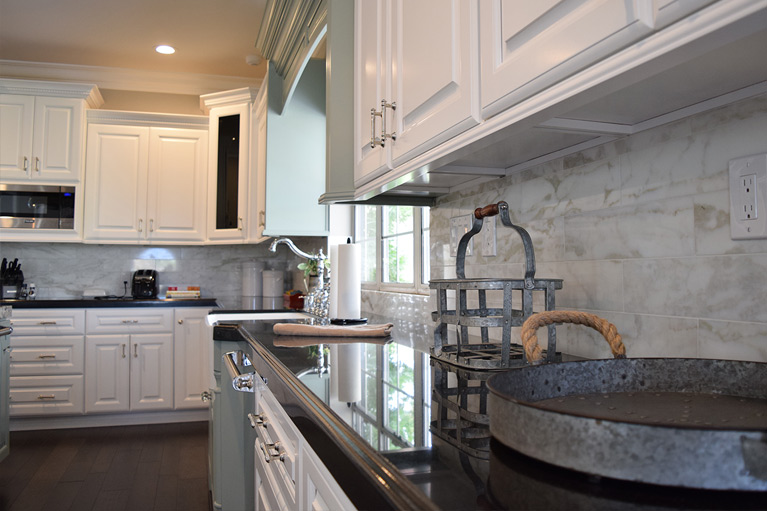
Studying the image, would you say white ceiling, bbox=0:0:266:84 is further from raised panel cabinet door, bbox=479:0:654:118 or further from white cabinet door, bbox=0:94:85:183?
raised panel cabinet door, bbox=479:0:654:118

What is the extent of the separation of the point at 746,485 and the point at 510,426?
0.64ft

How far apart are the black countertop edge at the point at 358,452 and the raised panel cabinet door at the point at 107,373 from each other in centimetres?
339

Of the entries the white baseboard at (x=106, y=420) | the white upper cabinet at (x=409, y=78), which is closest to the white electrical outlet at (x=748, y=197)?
the white upper cabinet at (x=409, y=78)

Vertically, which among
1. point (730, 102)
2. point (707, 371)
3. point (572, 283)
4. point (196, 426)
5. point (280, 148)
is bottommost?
point (196, 426)

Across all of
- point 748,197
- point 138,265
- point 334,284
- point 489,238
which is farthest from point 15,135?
point 748,197

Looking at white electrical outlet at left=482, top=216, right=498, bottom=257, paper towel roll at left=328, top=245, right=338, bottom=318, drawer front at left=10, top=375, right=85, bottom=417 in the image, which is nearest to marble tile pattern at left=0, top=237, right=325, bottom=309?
drawer front at left=10, top=375, right=85, bottom=417

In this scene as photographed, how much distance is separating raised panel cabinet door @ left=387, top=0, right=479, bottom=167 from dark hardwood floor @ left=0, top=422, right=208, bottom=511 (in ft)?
7.15

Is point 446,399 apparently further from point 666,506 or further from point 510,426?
point 666,506

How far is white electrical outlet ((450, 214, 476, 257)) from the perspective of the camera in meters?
1.85

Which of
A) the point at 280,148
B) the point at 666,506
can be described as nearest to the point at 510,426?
the point at 666,506

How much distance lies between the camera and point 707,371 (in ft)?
2.44

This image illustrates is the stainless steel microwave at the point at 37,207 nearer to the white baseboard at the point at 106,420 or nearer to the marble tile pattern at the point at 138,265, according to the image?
the marble tile pattern at the point at 138,265

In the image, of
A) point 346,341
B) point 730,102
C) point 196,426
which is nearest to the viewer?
point 730,102

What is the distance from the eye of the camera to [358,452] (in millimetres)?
655
